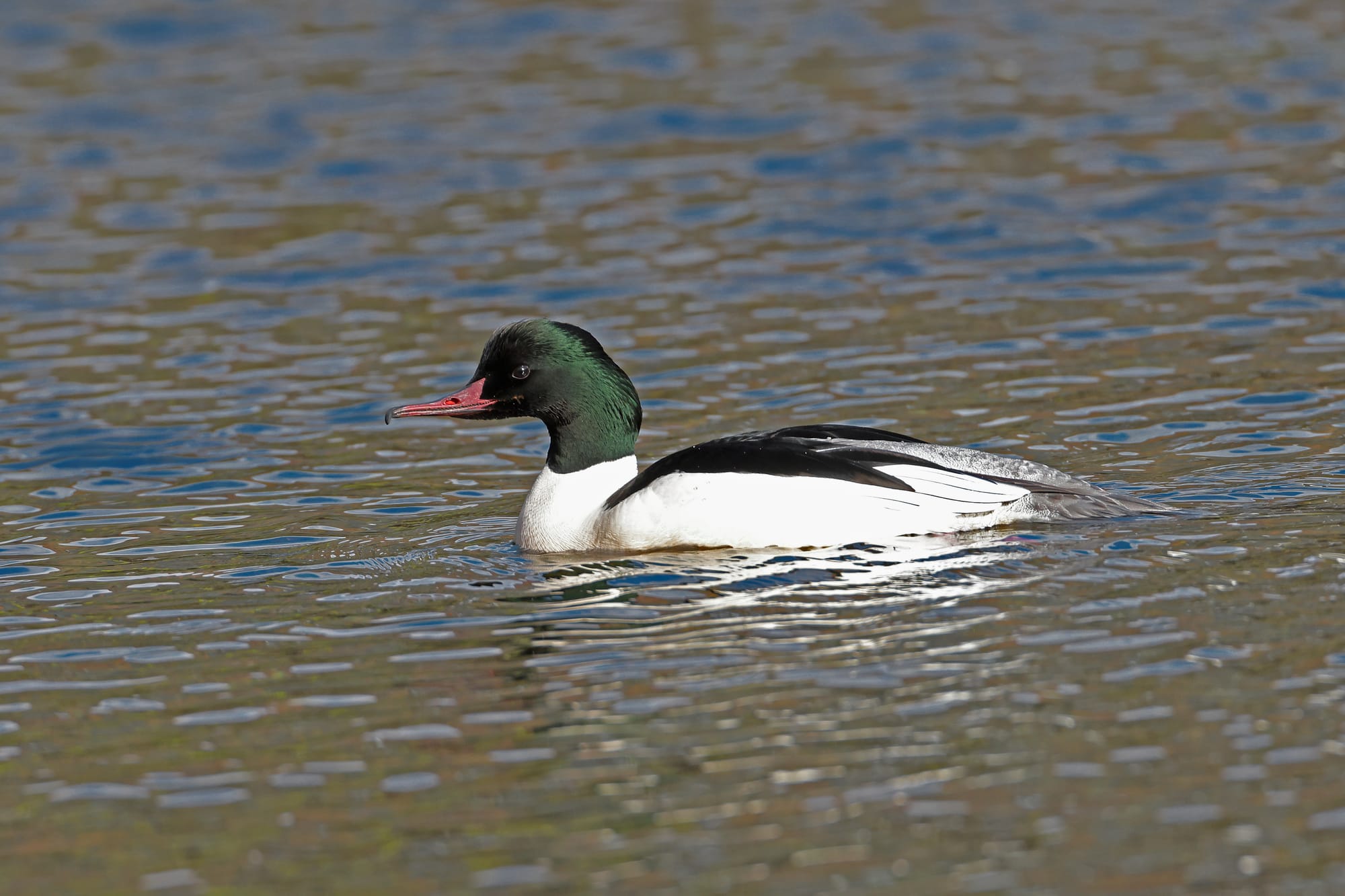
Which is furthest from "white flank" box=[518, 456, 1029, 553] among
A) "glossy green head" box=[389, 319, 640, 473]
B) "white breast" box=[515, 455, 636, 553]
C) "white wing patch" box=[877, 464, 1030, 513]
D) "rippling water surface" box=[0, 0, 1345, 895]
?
"glossy green head" box=[389, 319, 640, 473]

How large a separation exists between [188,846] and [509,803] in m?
0.99

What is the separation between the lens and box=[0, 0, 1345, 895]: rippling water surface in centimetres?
611

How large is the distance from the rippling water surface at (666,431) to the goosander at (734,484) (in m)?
0.22

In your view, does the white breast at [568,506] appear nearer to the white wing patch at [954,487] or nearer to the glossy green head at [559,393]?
the glossy green head at [559,393]

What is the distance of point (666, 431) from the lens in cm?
1203

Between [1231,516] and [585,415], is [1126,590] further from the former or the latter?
[585,415]

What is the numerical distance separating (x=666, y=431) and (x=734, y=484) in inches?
117

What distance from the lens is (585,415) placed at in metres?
9.90

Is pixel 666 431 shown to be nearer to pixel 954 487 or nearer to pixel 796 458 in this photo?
pixel 796 458

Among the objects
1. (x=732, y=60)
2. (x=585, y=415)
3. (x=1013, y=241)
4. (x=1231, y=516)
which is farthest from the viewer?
(x=732, y=60)

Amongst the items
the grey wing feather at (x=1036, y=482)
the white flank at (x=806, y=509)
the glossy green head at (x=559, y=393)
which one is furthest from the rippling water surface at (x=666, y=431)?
the glossy green head at (x=559, y=393)

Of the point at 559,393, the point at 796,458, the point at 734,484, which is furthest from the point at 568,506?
the point at 796,458

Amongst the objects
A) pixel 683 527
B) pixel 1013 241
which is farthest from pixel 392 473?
pixel 1013 241

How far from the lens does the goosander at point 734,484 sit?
908 centimetres
